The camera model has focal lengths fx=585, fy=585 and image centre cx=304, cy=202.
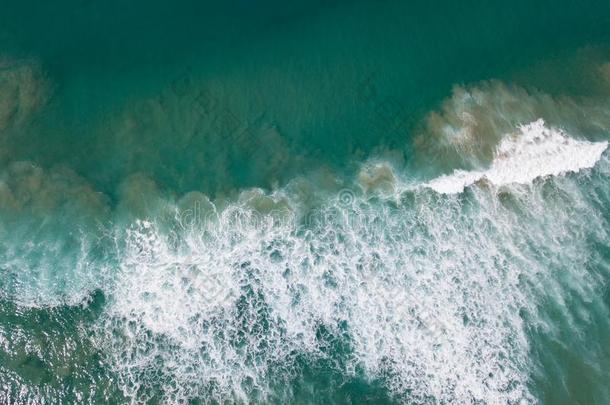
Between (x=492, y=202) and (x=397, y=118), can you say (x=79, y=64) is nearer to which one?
(x=397, y=118)

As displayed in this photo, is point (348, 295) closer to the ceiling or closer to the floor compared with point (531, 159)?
closer to the floor

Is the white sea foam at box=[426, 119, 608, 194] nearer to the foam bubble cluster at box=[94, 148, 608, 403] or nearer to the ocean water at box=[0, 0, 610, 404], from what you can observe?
the ocean water at box=[0, 0, 610, 404]

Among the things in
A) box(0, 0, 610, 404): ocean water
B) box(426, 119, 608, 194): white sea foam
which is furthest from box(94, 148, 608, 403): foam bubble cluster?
box(426, 119, 608, 194): white sea foam

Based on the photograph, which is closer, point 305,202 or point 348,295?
point 348,295

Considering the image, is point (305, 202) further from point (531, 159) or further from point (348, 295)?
point (531, 159)

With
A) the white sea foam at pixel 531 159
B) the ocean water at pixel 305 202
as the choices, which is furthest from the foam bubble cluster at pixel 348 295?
the white sea foam at pixel 531 159

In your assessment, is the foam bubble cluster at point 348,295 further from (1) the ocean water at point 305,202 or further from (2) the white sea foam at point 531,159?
(2) the white sea foam at point 531,159

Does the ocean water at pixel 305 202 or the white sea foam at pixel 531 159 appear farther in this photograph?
the white sea foam at pixel 531 159

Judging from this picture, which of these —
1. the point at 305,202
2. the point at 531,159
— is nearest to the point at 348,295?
the point at 305,202
